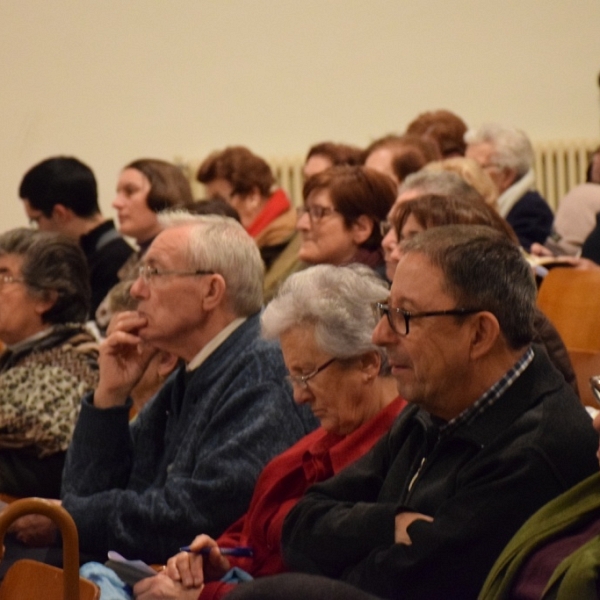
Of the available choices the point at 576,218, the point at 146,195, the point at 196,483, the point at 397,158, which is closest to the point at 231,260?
the point at 196,483

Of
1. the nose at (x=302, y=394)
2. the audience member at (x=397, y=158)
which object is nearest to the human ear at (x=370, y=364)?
the nose at (x=302, y=394)

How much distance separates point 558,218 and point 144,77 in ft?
10.5

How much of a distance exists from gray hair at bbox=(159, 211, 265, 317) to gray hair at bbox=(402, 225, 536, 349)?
937 mm

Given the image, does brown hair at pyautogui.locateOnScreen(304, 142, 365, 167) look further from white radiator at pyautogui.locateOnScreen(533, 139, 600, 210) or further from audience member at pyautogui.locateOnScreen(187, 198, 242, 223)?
white radiator at pyautogui.locateOnScreen(533, 139, 600, 210)

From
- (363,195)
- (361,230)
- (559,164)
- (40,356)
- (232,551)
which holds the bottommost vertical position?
(559,164)

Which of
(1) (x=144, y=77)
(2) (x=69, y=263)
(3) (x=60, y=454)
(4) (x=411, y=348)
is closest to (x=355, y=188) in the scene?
(2) (x=69, y=263)

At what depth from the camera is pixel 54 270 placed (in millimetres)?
3801

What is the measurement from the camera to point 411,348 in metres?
2.23

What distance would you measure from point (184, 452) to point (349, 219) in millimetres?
1317

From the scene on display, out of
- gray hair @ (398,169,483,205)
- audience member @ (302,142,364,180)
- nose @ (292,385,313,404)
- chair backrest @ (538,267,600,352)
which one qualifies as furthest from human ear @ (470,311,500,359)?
audience member @ (302,142,364,180)

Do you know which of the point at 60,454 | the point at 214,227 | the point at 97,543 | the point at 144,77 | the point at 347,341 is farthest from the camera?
the point at 144,77

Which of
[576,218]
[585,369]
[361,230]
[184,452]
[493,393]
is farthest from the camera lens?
[576,218]

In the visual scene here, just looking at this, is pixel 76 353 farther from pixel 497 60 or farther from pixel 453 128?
pixel 497 60

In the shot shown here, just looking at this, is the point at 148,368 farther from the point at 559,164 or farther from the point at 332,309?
the point at 559,164
